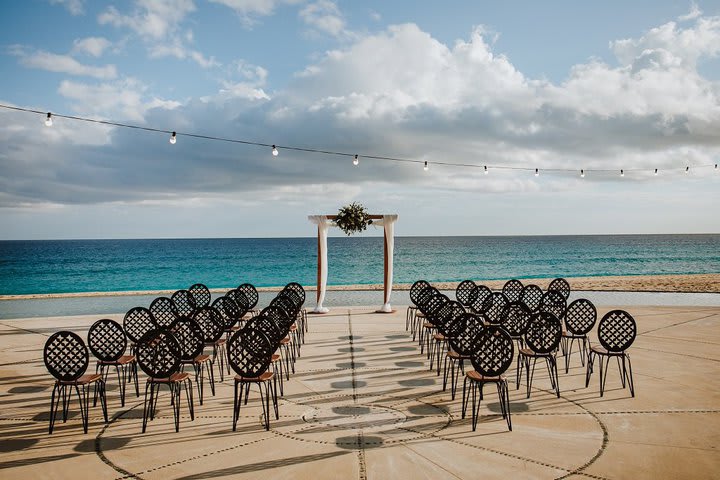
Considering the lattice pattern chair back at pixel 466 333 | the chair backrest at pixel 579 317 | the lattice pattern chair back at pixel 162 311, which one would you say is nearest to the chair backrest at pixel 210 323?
the lattice pattern chair back at pixel 162 311

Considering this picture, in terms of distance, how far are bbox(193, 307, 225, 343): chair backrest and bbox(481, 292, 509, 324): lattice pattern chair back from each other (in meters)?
4.30

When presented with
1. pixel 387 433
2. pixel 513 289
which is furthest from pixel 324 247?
pixel 387 433

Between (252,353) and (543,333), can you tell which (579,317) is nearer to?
(543,333)

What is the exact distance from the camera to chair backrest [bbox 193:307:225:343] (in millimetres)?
7340

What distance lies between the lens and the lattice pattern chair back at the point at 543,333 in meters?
6.27

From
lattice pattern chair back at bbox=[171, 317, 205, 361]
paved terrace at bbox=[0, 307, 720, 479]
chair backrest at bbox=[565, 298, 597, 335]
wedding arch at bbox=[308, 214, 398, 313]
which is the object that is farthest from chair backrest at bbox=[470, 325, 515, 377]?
wedding arch at bbox=[308, 214, 398, 313]

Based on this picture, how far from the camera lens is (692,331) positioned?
Answer: 34.2ft

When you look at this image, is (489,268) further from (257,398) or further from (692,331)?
(257,398)

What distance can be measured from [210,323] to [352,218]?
6.66 m

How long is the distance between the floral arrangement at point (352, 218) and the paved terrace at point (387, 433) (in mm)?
5969

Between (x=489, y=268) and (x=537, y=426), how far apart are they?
48.0 meters

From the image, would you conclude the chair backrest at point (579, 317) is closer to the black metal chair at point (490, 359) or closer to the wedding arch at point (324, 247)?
the black metal chair at point (490, 359)

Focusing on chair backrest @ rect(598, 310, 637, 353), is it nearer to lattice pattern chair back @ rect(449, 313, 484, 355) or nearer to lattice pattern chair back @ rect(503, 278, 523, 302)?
lattice pattern chair back @ rect(449, 313, 484, 355)

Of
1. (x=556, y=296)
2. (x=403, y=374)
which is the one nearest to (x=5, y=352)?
(x=403, y=374)
